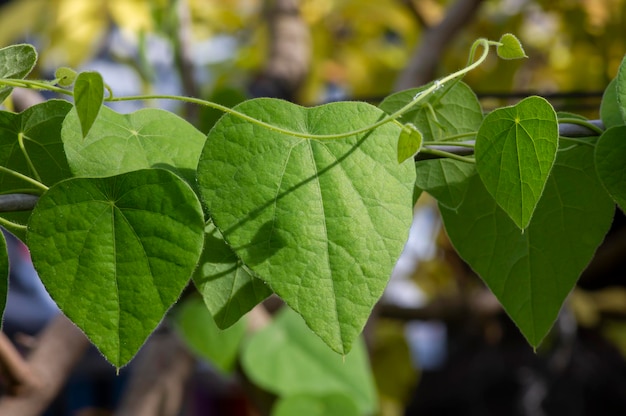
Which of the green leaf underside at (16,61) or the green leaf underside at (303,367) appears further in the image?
the green leaf underside at (303,367)

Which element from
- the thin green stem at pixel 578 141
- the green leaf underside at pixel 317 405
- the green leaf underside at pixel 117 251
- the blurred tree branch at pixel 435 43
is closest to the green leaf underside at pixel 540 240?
the thin green stem at pixel 578 141

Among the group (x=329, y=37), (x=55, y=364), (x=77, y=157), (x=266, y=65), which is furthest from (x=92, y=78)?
(x=329, y=37)

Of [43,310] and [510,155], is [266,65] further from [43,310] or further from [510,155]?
[510,155]

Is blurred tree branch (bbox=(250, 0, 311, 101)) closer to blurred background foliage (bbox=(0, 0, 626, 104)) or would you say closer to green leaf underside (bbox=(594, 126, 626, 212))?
blurred background foliage (bbox=(0, 0, 626, 104))

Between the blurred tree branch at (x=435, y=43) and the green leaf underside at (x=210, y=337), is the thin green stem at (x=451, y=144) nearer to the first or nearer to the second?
the green leaf underside at (x=210, y=337)

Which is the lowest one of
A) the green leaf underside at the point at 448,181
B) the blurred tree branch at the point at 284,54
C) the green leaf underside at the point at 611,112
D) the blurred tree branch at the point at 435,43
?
the blurred tree branch at the point at 284,54

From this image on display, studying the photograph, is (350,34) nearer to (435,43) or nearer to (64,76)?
(435,43)

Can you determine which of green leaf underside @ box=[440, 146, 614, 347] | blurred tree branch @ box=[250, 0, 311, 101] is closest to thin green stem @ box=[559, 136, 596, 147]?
green leaf underside @ box=[440, 146, 614, 347]
